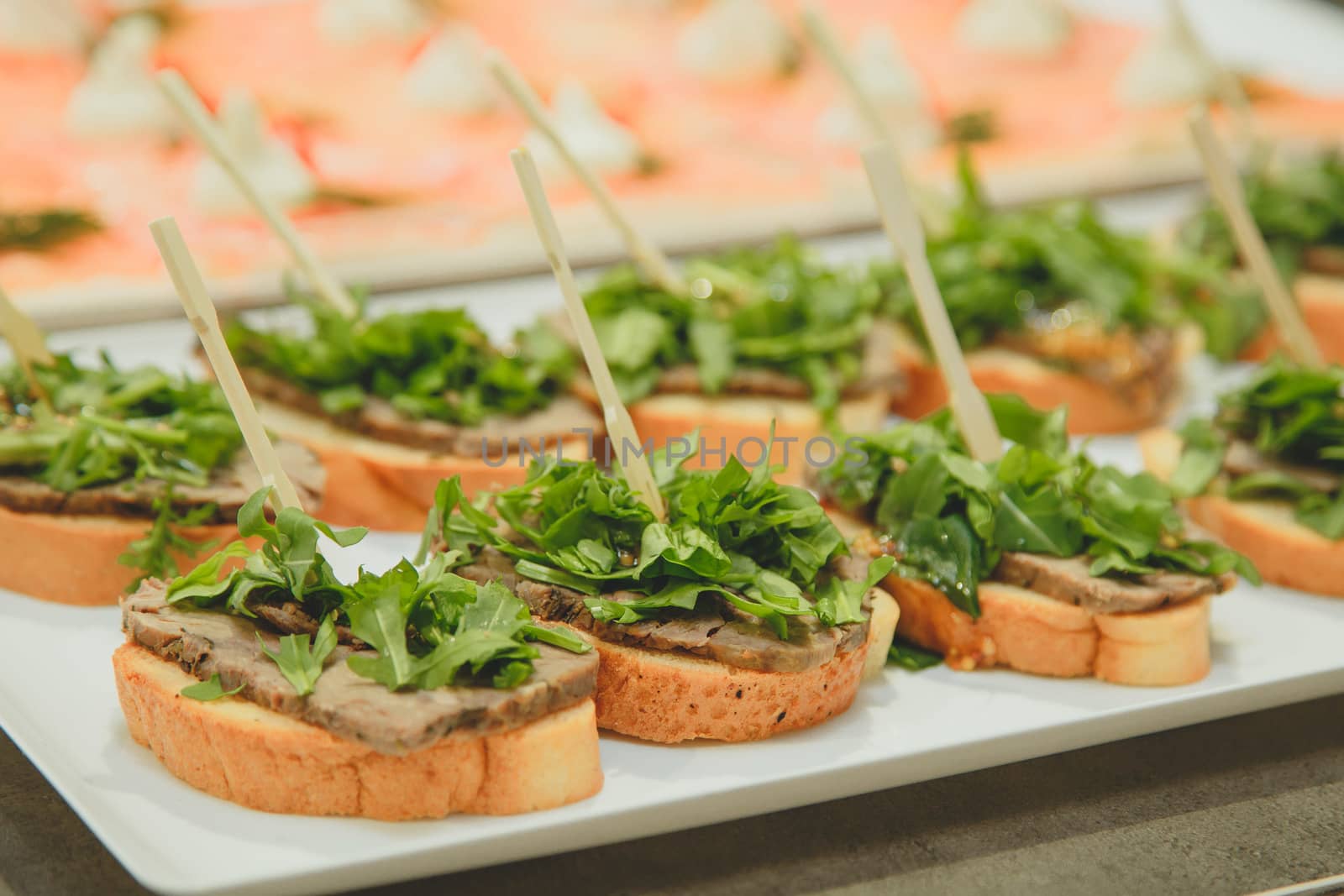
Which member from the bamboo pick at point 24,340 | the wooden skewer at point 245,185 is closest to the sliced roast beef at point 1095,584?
the wooden skewer at point 245,185

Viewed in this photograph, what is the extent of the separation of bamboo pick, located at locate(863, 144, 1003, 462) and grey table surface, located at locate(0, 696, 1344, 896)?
2.57 feet

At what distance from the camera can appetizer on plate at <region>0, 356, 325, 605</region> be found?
2.90m

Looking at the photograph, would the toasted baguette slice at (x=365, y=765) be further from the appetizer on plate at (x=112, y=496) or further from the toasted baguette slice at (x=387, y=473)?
the toasted baguette slice at (x=387, y=473)

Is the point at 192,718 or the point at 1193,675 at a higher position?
the point at 192,718

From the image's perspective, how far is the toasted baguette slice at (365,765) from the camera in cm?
217

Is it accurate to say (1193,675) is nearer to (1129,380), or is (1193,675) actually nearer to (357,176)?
(1129,380)

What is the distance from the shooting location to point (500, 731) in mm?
2193

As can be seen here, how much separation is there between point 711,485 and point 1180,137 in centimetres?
444

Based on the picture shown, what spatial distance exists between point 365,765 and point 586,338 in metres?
0.99

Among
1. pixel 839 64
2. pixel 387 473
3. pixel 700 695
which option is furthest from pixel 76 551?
pixel 839 64

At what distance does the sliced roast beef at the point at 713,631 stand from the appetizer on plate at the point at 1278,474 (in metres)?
1.29

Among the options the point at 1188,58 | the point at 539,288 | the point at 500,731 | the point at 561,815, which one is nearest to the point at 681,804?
the point at 561,815

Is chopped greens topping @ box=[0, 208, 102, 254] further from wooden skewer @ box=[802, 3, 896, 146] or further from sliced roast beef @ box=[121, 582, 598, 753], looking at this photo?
wooden skewer @ box=[802, 3, 896, 146]

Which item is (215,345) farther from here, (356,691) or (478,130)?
(478,130)
